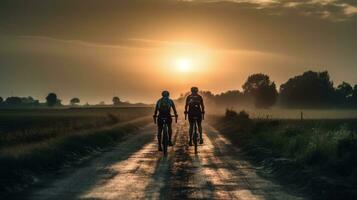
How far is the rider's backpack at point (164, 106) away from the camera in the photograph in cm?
2478

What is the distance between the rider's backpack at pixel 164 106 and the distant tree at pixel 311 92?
124 metres

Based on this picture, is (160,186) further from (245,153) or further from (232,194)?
(245,153)

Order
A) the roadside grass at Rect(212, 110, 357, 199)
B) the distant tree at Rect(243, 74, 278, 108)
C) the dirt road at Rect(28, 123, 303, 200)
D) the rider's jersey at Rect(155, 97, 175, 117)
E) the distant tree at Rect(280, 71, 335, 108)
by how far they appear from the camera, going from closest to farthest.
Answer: the dirt road at Rect(28, 123, 303, 200) → the roadside grass at Rect(212, 110, 357, 199) → the rider's jersey at Rect(155, 97, 175, 117) → the distant tree at Rect(280, 71, 335, 108) → the distant tree at Rect(243, 74, 278, 108)

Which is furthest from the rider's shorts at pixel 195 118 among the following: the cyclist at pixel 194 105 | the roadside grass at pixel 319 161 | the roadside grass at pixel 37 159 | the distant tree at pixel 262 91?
the distant tree at pixel 262 91

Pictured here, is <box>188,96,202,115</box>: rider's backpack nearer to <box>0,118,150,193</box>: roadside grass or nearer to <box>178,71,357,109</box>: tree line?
<box>0,118,150,193</box>: roadside grass

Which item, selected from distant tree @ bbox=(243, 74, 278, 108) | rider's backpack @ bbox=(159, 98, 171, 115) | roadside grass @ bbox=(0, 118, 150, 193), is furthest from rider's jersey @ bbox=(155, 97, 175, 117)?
distant tree @ bbox=(243, 74, 278, 108)

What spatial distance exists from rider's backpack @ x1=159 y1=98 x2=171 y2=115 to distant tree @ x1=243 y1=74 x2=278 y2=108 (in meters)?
157

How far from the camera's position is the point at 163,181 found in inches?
630

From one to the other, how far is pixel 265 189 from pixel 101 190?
422cm

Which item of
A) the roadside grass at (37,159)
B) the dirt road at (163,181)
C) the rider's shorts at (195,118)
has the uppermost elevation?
the rider's shorts at (195,118)

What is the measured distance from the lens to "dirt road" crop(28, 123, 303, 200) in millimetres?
13703

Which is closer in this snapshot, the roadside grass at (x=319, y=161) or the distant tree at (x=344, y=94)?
the roadside grass at (x=319, y=161)

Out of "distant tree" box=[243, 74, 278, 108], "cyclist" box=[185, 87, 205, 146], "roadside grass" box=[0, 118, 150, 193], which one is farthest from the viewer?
"distant tree" box=[243, 74, 278, 108]

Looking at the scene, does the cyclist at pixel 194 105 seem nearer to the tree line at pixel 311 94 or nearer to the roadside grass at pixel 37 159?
the roadside grass at pixel 37 159
